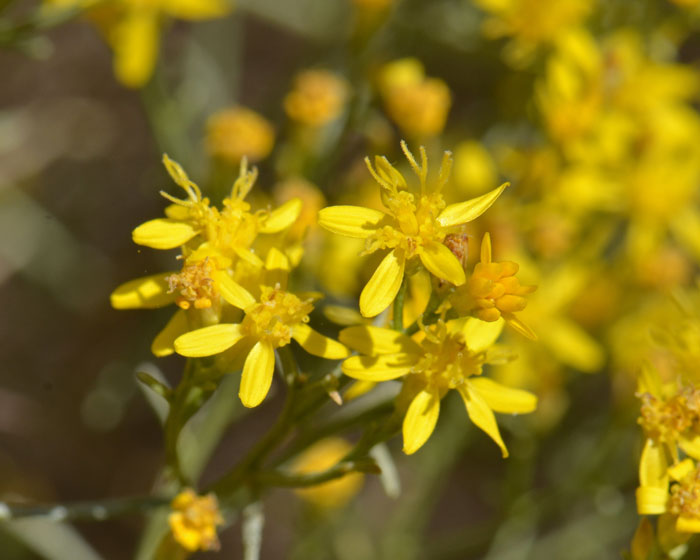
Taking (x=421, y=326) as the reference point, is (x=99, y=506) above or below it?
below

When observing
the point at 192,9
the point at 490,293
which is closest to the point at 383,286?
the point at 490,293

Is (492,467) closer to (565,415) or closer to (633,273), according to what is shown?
(565,415)

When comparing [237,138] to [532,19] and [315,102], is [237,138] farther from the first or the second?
[532,19]

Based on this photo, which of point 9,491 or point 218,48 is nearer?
point 9,491

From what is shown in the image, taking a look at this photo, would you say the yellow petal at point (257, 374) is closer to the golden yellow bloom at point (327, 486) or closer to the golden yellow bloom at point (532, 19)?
the golden yellow bloom at point (327, 486)

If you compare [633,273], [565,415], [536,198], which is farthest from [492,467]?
[536,198]

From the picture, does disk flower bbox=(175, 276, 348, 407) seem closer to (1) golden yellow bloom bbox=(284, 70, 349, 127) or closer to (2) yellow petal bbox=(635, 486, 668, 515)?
(2) yellow petal bbox=(635, 486, 668, 515)

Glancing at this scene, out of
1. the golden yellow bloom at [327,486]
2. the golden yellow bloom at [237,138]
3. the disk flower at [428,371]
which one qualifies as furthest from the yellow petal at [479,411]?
the golden yellow bloom at [327,486]
